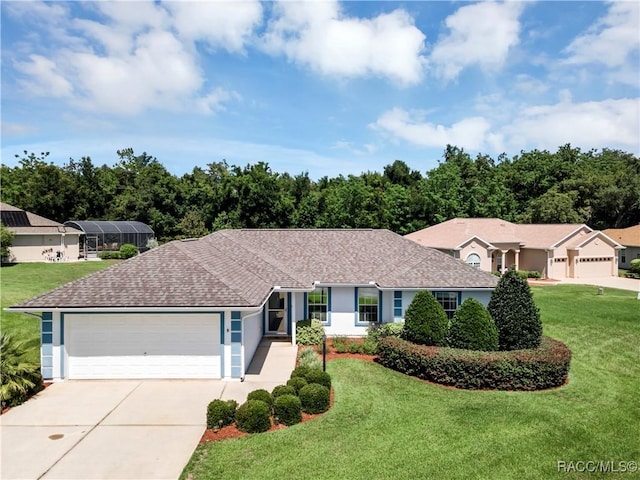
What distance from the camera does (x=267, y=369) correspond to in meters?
14.5

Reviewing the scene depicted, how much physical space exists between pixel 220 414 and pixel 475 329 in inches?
324

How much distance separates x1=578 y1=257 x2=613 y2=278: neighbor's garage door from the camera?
3872 cm

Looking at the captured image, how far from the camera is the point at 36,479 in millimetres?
7871

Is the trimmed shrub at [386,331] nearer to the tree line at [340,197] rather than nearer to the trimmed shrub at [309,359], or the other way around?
the trimmed shrub at [309,359]

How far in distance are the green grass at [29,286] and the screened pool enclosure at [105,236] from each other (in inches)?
301

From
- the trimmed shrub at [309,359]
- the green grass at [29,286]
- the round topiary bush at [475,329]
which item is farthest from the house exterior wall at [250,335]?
the round topiary bush at [475,329]

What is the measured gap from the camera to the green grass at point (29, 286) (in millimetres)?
17047

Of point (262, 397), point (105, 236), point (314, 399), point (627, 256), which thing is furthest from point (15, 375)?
point (627, 256)

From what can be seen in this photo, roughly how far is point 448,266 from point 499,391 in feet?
24.0

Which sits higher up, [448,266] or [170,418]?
[448,266]

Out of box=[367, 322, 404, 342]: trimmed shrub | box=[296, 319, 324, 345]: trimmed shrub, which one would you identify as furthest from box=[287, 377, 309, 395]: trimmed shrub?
box=[367, 322, 404, 342]: trimmed shrub

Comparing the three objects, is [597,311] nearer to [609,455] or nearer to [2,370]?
[609,455]

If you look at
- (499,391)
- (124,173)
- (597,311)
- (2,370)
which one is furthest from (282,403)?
(124,173)

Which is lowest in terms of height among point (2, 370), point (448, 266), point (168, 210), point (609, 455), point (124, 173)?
point (609, 455)
